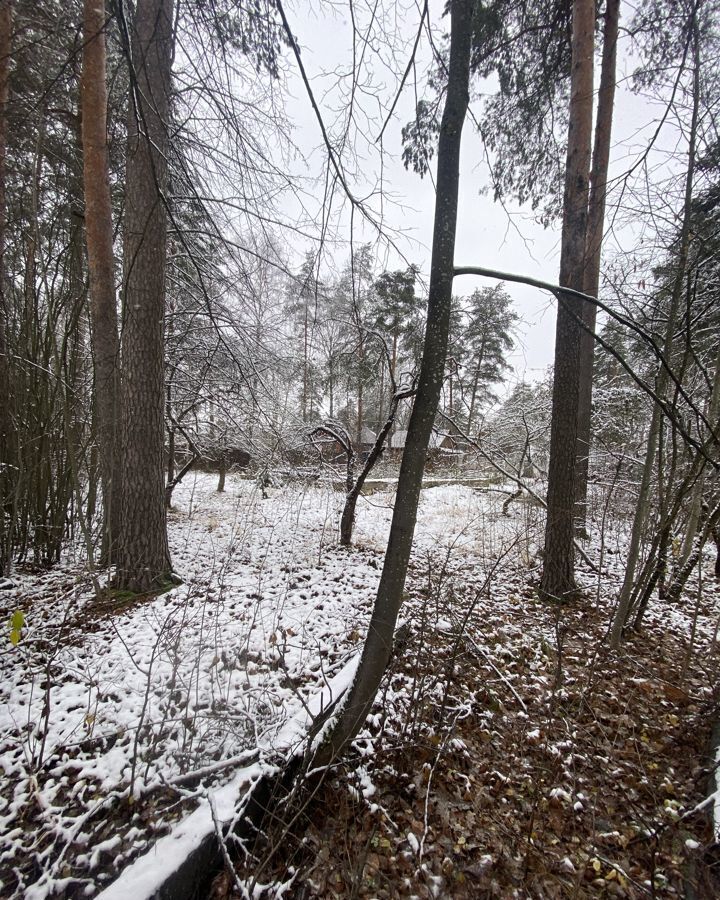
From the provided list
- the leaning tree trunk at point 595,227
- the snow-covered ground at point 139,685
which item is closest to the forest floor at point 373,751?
the snow-covered ground at point 139,685

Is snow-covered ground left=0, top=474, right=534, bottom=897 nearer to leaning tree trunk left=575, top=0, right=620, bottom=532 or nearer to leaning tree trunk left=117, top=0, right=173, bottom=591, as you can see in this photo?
leaning tree trunk left=117, top=0, right=173, bottom=591

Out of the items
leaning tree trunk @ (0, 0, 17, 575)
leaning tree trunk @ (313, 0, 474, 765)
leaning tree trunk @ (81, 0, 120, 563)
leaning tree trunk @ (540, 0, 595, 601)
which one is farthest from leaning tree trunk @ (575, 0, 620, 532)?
leaning tree trunk @ (0, 0, 17, 575)

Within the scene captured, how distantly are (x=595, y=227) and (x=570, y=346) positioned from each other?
5.08 feet

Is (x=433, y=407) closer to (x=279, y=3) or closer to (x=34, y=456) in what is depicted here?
(x=279, y=3)

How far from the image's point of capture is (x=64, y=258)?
3.78 metres

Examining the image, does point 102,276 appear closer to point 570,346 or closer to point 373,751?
point 373,751

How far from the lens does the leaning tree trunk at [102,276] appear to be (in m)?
3.41

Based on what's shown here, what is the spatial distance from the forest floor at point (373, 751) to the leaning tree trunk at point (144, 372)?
1.35 feet

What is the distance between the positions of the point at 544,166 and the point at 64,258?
5.94 metres

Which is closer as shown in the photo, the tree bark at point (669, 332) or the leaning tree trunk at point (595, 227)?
the tree bark at point (669, 332)

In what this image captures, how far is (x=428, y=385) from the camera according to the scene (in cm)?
164

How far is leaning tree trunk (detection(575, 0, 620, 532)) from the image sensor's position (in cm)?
415

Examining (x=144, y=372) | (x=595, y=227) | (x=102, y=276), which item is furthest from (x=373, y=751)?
(x=595, y=227)

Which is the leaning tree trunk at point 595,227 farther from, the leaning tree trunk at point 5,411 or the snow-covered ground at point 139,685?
the leaning tree trunk at point 5,411
